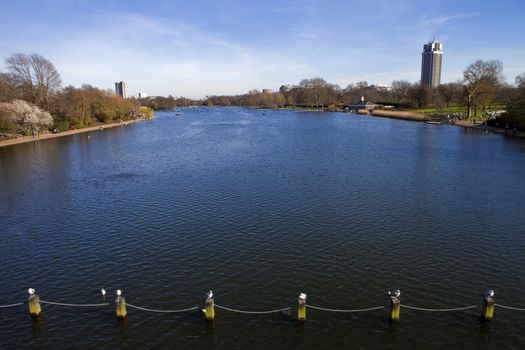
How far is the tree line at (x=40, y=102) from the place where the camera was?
251 ft

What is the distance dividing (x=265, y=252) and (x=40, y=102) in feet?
304

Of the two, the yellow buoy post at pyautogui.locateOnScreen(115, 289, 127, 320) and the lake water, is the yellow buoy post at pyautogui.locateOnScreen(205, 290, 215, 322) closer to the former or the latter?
the lake water

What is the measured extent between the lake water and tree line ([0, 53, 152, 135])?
116 ft

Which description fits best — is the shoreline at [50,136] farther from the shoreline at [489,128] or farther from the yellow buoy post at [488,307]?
the shoreline at [489,128]

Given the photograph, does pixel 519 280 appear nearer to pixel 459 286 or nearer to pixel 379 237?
pixel 459 286

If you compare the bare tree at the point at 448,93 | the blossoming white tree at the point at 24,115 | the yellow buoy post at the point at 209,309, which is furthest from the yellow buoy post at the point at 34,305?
the bare tree at the point at 448,93

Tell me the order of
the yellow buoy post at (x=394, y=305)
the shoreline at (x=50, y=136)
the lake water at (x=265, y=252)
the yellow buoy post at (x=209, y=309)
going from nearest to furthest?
the lake water at (x=265, y=252) → the yellow buoy post at (x=394, y=305) → the yellow buoy post at (x=209, y=309) → the shoreline at (x=50, y=136)

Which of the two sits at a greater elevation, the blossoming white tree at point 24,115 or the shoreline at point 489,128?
the blossoming white tree at point 24,115

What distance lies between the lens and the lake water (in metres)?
16.0

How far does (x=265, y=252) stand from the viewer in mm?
23094

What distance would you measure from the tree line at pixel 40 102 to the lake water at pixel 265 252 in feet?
116

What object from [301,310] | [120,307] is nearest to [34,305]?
[120,307]

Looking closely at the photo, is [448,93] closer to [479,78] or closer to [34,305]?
[479,78]

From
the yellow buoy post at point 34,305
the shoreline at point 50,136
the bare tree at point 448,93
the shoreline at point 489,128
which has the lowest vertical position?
the yellow buoy post at point 34,305
